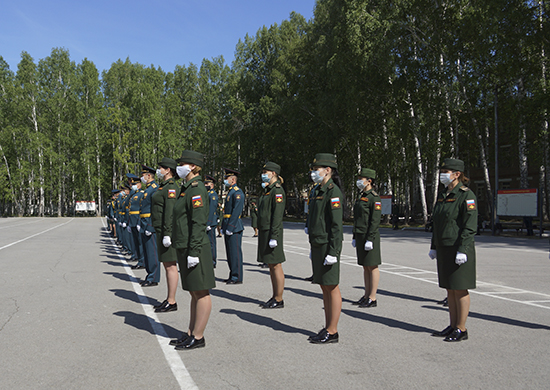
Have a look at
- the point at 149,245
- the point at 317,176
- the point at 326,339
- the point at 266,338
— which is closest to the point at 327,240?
the point at 317,176

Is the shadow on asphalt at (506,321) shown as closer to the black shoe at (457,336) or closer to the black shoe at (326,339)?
the black shoe at (457,336)

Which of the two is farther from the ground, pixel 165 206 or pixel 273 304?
pixel 165 206

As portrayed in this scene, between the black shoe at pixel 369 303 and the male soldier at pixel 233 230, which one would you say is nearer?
the black shoe at pixel 369 303

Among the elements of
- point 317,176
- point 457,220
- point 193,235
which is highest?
point 317,176

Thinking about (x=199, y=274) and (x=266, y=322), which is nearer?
(x=199, y=274)

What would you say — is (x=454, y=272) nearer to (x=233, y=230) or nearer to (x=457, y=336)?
(x=457, y=336)

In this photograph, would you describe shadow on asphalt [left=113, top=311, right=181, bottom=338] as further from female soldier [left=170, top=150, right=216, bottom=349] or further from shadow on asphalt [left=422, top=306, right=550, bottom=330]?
shadow on asphalt [left=422, top=306, right=550, bottom=330]

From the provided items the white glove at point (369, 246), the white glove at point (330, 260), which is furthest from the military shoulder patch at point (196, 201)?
the white glove at point (369, 246)

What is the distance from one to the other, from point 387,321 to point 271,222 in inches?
87.0

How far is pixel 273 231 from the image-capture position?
7387 mm

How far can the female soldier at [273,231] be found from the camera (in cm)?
725

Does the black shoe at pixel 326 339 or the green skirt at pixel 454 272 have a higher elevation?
the green skirt at pixel 454 272

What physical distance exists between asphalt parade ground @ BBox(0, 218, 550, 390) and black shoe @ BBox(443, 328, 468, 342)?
0.27 ft

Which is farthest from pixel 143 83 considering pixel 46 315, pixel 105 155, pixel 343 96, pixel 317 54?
pixel 46 315
